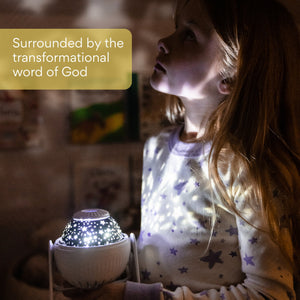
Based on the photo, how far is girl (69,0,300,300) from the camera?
772mm

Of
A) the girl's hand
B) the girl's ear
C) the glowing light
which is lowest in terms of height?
the girl's hand

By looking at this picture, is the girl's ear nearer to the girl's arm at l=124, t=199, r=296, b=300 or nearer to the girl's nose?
the girl's nose

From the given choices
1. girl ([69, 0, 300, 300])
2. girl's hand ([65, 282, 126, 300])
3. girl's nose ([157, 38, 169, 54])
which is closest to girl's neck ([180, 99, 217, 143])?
girl ([69, 0, 300, 300])

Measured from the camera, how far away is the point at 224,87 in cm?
90

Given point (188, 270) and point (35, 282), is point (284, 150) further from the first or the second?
point (35, 282)

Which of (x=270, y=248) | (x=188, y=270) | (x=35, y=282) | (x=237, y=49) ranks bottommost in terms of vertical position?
(x=35, y=282)

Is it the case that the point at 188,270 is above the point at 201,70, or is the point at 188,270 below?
below

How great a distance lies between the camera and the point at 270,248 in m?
0.75

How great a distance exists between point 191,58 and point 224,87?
11cm

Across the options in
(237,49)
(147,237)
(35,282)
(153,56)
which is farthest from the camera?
(153,56)

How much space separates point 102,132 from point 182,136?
0.44 metres

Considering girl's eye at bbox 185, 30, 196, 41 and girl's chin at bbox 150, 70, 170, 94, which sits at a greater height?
girl's eye at bbox 185, 30, 196, 41

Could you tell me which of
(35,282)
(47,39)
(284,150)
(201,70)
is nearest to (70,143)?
(47,39)

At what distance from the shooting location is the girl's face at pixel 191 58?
2.88 feet
